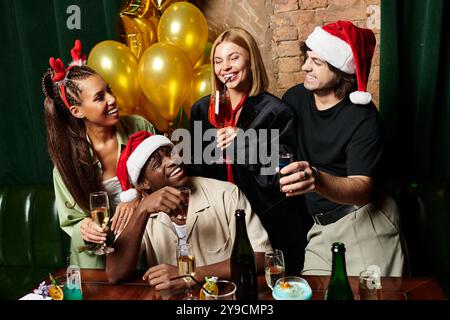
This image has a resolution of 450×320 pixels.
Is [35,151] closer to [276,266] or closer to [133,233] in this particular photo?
[133,233]

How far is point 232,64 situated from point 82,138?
63 centimetres

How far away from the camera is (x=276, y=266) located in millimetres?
1454

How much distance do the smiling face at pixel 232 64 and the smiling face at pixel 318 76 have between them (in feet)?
0.73

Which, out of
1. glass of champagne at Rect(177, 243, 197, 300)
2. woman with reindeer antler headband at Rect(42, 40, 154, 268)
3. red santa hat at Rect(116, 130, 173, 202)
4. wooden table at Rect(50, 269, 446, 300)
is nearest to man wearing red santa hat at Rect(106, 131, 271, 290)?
red santa hat at Rect(116, 130, 173, 202)

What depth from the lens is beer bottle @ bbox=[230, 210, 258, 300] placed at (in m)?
1.42

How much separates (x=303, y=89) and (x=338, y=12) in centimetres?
42

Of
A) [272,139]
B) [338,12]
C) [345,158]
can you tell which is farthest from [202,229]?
[338,12]

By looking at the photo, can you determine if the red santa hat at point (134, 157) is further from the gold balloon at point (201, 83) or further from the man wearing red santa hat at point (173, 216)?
the gold balloon at point (201, 83)

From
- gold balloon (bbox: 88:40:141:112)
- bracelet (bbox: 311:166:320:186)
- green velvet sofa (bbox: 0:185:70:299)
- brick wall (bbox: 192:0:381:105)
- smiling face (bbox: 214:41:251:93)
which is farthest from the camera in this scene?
green velvet sofa (bbox: 0:185:70:299)

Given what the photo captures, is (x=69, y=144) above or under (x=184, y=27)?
under

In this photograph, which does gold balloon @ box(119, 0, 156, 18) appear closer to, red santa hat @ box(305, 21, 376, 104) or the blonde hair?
the blonde hair

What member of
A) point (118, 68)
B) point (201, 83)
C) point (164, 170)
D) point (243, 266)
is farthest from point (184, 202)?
point (118, 68)

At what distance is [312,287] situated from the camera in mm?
1476

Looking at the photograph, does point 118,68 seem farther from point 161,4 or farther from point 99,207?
point 99,207
